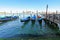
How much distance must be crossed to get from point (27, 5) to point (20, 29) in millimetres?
944

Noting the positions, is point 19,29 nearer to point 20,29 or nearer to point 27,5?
point 20,29

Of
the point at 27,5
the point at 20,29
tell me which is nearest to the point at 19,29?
the point at 20,29

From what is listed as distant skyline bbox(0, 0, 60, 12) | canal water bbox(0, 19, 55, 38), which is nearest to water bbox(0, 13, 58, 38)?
canal water bbox(0, 19, 55, 38)

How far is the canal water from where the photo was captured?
5.13 meters

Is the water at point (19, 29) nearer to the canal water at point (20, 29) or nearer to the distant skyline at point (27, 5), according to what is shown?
the canal water at point (20, 29)

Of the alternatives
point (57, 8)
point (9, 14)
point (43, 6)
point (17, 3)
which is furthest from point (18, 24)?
point (57, 8)

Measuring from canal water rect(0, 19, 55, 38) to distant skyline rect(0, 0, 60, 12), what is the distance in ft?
1.92

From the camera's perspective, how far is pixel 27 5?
5047 millimetres

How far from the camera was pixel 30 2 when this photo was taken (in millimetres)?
4914

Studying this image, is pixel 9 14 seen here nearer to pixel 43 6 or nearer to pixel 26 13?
pixel 26 13

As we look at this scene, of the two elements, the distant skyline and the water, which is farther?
the water

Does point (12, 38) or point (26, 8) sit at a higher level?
point (26, 8)

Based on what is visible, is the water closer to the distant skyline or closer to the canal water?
the canal water

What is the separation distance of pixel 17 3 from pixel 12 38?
4.15 ft
